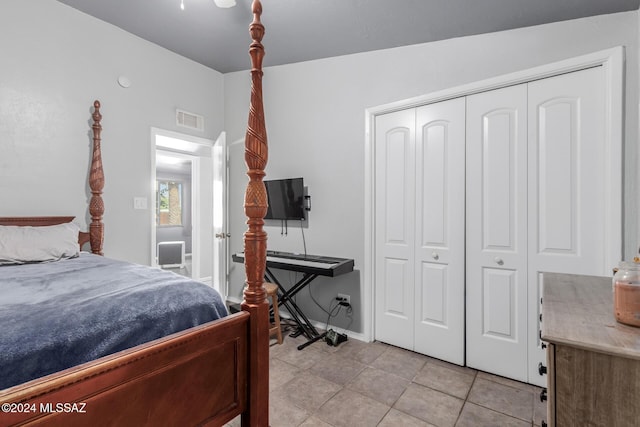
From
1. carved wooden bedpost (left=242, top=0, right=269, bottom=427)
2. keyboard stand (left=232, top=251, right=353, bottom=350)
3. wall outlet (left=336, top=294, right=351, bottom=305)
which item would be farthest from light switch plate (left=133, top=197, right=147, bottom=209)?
carved wooden bedpost (left=242, top=0, right=269, bottom=427)

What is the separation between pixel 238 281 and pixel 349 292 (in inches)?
63.7

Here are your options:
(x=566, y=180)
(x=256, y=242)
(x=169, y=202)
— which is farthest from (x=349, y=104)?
(x=169, y=202)

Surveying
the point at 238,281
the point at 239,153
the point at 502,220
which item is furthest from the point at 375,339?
Result: the point at 239,153

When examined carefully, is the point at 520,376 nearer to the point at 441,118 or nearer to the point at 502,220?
the point at 502,220

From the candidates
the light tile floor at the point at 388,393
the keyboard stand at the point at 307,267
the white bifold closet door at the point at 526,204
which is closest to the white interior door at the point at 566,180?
the white bifold closet door at the point at 526,204

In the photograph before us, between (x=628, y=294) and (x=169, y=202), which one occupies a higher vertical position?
(x=169, y=202)

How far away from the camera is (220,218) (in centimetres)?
376

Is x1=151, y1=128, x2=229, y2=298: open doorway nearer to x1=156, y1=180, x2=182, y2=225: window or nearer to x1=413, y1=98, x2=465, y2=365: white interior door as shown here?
x1=156, y1=180, x2=182, y2=225: window

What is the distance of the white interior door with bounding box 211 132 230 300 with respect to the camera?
3.71 m

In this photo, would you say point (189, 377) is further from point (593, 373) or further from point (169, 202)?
point (169, 202)

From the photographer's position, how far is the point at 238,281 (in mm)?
4039

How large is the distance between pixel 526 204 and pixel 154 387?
2426mm

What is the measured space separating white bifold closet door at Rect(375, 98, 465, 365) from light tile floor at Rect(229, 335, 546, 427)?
0.86 feet

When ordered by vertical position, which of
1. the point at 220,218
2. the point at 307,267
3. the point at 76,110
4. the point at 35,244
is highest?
the point at 76,110
